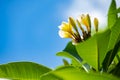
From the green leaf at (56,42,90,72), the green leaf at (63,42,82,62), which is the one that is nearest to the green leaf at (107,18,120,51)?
the green leaf at (56,42,90,72)

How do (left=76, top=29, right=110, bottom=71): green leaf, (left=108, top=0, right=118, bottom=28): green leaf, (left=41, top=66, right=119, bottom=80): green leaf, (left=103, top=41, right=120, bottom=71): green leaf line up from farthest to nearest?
(left=108, top=0, right=118, bottom=28): green leaf → (left=103, top=41, right=120, bottom=71): green leaf → (left=76, top=29, right=110, bottom=71): green leaf → (left=41, top=66, right=119, bottom=80): green leaf

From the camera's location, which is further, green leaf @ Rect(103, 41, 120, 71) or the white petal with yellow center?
the white petal with yellow center

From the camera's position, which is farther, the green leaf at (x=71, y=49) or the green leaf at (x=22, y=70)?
the green leaf at (x=71, y=49)

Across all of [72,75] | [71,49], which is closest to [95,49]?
[72,75]

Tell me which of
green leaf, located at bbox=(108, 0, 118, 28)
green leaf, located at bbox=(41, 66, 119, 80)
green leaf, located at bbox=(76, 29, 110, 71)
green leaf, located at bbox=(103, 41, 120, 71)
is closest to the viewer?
green leaf, located at bbox=(41, 66, 119, 80)

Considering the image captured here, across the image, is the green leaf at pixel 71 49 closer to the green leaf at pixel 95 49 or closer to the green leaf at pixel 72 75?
the green leaf at pixel 95 49

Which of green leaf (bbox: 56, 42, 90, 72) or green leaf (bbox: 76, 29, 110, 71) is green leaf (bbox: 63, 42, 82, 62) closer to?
green leaf (bbox: 56, 42, 90, 72)

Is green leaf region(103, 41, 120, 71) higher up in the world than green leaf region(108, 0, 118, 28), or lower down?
lower down

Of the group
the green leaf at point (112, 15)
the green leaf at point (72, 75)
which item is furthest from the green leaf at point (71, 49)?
the green leaf at point (72, 75)
